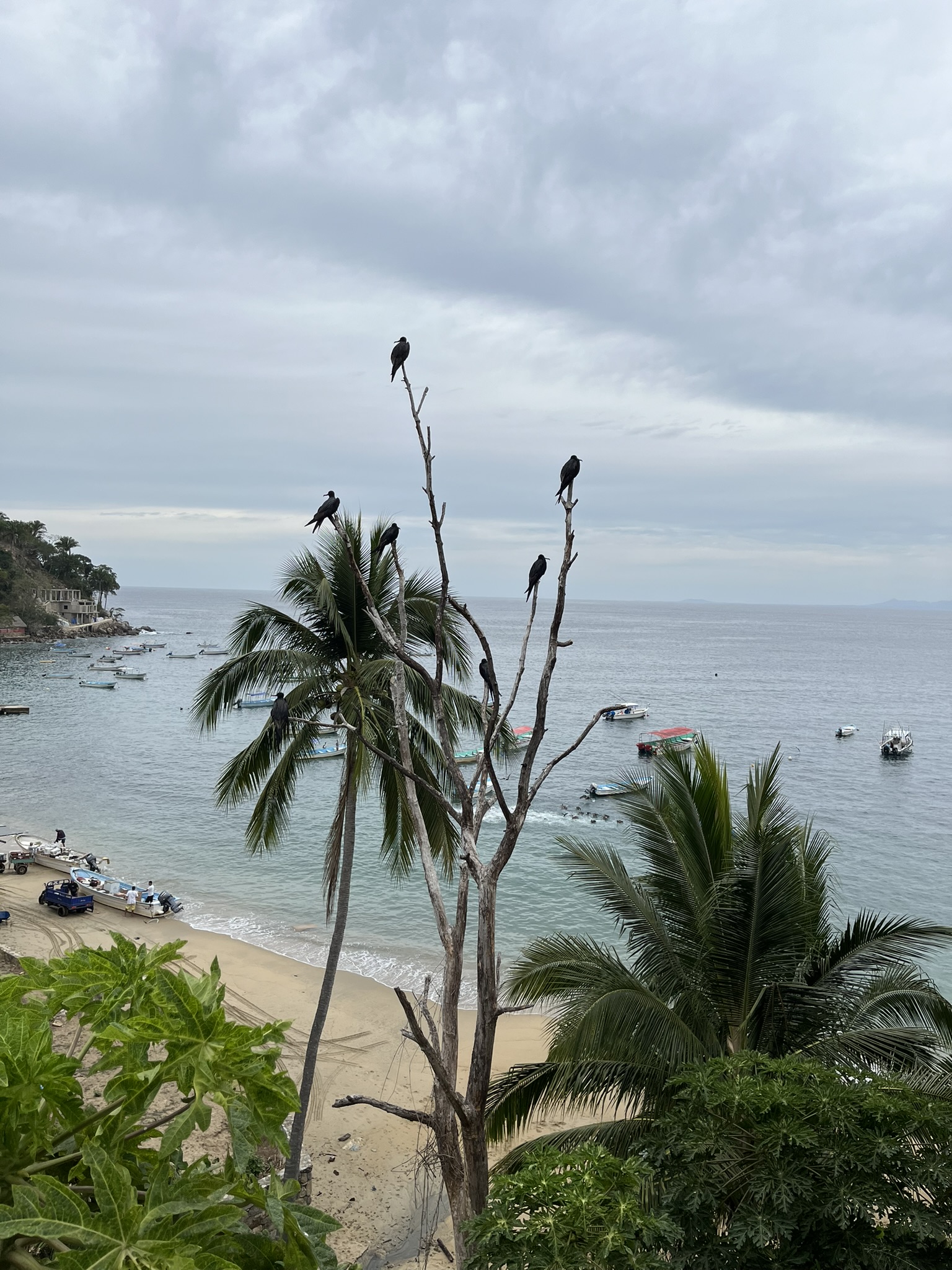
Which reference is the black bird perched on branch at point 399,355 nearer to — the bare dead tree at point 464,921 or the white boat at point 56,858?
the bare dead tree at point 464,921

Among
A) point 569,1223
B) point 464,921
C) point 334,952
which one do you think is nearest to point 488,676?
point 464,921

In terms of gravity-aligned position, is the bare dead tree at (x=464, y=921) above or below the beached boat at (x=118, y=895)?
above

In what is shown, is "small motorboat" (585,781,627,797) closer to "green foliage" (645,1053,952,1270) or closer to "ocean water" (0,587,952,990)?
"ocean water" (0,587,952,990)

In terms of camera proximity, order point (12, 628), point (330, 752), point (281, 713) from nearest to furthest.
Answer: point (281, 713) → point (330, 752) → point (12, 628)

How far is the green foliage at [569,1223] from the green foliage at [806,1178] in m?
0.66

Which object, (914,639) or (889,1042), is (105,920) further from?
(914,639)

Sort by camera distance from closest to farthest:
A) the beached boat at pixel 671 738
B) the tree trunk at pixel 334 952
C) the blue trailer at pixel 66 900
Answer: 1. the tree trunk at pixel 334 952
2. the blue trailer at pixel 66 900
3. the beached boat at pixel 671 738

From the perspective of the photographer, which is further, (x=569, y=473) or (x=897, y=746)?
(x=897, y=746)

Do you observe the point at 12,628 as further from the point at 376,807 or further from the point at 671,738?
the point at 671,738

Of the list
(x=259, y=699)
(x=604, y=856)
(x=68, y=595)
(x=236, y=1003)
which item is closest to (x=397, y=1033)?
(x=236, y=1003)

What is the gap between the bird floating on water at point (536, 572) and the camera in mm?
5699

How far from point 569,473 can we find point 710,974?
200 inches

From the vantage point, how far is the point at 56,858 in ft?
93.7

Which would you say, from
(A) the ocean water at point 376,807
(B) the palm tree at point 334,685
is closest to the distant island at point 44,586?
(A) the ocean water at point 376,807
